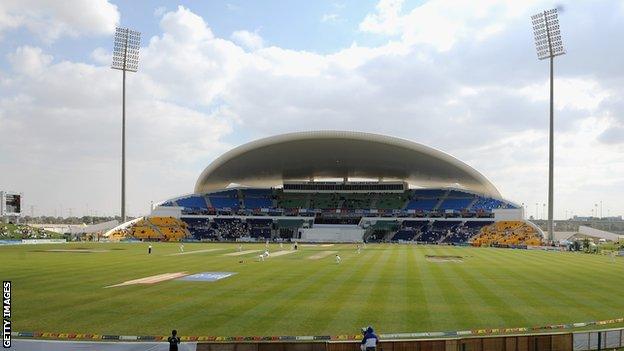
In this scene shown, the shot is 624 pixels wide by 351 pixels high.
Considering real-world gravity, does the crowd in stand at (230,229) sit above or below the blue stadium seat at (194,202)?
below

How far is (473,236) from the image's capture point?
87.2m

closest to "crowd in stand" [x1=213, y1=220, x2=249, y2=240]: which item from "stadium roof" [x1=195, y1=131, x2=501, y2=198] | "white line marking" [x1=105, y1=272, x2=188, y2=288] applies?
"stadium roof" [x1=195, y1=131, x2=501, y2=198]

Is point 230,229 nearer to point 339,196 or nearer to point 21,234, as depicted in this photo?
point 339,196

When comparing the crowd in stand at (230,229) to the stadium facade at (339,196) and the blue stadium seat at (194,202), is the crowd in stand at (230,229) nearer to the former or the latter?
the stadium facade at (339,196)

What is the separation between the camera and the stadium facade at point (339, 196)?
280 feet

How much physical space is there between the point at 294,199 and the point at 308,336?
310ft

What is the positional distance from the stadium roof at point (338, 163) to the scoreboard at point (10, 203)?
29976 mm

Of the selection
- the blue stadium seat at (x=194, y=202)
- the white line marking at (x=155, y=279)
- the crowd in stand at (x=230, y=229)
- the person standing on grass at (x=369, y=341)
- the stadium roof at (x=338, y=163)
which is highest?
the stadium roof at (x=338, y=163)

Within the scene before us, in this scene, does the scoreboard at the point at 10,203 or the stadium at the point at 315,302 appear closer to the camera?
the stadium at the point at 315,302

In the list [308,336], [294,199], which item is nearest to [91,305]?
[308,336]

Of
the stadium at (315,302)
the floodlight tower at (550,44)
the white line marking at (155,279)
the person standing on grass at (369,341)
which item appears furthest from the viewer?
the floodlight tower at (550,44)

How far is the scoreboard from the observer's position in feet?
248

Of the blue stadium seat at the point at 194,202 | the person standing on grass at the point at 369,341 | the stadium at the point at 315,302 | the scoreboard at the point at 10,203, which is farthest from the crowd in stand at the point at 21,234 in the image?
the person standing on grass at the point at 369,341

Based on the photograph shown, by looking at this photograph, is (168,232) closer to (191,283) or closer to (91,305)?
(191,283)
